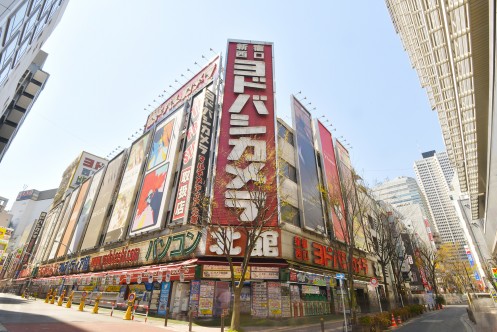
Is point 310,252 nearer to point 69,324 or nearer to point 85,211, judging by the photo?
point 69,324

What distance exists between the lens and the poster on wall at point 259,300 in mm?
17891

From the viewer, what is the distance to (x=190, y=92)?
3606cm

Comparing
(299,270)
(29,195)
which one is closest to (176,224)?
(299,270)

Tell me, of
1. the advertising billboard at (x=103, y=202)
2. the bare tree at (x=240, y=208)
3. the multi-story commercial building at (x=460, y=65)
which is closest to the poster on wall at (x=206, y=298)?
the bare tree at (x=240, y=208)

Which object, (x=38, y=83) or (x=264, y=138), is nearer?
(x=264, y=138)

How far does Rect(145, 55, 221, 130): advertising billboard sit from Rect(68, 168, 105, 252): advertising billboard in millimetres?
12911

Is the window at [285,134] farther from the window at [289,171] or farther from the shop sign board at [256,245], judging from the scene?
the shop sign board at [256,245]

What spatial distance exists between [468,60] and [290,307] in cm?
1891

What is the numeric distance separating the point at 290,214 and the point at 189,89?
2456cm

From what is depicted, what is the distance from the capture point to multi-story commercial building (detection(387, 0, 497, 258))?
9.40 m

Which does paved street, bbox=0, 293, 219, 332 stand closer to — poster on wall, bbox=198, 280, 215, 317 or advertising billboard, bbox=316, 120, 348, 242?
poster on wall, bbox=198, 280, 215, 317

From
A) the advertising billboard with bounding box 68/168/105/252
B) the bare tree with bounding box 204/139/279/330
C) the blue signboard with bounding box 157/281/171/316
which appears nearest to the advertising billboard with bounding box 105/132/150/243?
the advertising billboard with bounding box 68/168/105/252

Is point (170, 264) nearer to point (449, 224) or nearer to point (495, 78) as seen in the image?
point (495, 78)

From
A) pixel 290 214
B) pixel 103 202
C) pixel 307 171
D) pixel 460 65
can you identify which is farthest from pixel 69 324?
pixel 103 202
